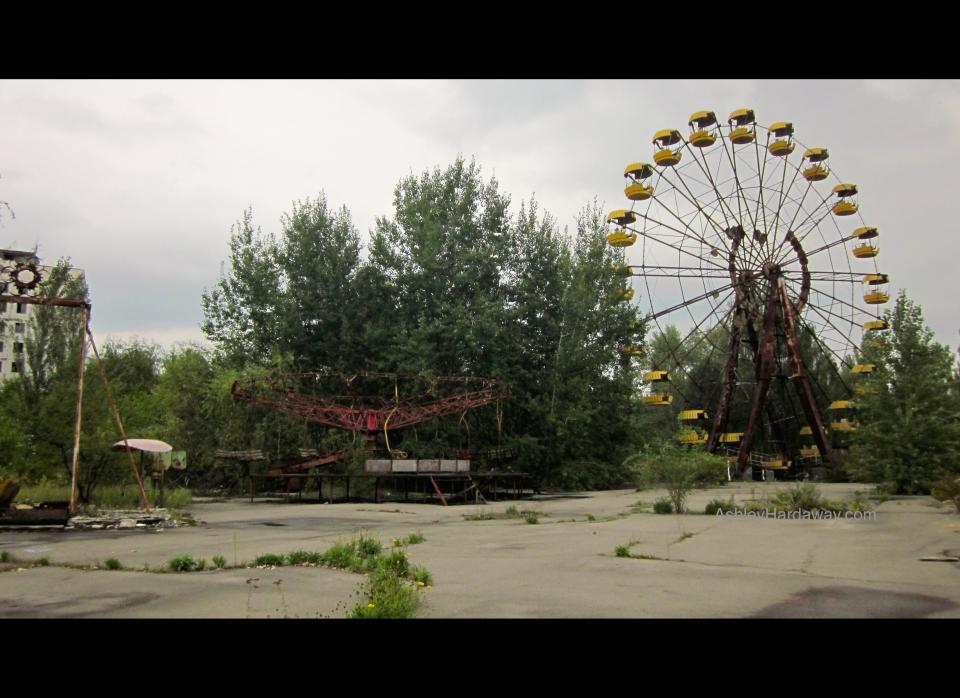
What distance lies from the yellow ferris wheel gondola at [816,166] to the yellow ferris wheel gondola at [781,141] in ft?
3.38

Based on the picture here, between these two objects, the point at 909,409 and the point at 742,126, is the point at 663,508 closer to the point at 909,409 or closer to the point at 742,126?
the point at 909,409

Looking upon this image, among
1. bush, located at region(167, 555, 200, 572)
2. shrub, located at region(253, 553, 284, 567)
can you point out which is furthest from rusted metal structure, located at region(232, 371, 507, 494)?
bush, located at region(167, 555, 200, 572)

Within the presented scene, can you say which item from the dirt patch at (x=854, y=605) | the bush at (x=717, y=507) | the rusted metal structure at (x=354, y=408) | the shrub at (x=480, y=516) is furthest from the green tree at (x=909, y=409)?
the dirt patch at (x=854, y=605)

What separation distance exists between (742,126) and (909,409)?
1833 centimetres

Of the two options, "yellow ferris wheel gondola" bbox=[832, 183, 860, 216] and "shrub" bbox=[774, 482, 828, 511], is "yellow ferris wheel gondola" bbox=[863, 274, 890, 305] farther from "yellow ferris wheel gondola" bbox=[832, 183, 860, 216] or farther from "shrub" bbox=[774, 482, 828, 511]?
"shrub" bbox=[774, 482, 828, 511]

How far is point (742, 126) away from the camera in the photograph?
32.8 meters

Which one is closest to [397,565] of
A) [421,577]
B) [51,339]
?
[421,577]

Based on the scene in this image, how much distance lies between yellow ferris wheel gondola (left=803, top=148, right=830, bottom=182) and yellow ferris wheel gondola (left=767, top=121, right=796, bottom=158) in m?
1.03

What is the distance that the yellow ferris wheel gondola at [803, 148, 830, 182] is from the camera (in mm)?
33812
